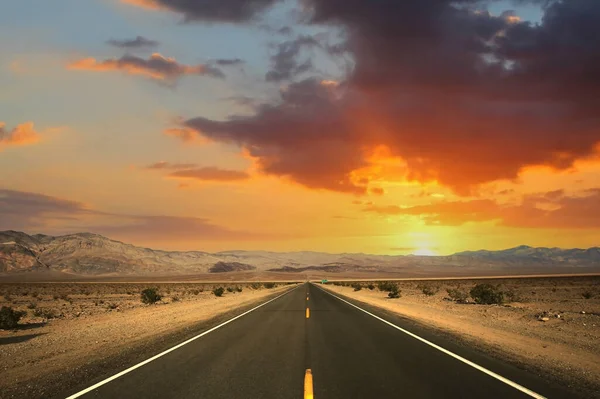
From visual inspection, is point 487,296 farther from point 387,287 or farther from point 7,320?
point 7,320

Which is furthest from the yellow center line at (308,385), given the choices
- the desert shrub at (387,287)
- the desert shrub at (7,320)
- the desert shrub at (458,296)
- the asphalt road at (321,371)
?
the desert shrub at (387,287)

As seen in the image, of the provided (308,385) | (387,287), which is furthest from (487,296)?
(308,385)

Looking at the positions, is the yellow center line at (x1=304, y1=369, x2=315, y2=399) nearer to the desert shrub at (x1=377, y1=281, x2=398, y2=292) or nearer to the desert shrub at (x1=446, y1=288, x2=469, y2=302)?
the desert shrub at (x1=446, y1=288, x2=469, y2=302)

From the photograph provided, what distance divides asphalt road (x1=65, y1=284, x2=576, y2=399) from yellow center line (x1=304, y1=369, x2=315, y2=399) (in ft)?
0.26

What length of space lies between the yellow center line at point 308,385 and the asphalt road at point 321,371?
0.26ft

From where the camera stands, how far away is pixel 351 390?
7.24 metres

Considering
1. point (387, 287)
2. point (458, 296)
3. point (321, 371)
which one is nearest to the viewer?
point (321, 371)

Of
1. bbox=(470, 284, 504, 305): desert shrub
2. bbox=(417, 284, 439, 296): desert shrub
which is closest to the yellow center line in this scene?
bbox=(470, 284, 504, 305): desert shrub

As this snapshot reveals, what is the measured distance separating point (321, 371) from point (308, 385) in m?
1.27

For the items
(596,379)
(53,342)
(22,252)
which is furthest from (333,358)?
(22,252)

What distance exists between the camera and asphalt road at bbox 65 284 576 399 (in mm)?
7188

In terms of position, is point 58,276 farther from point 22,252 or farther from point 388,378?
point 388,378

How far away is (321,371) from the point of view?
8734 mm

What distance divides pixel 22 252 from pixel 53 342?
191608 mm
